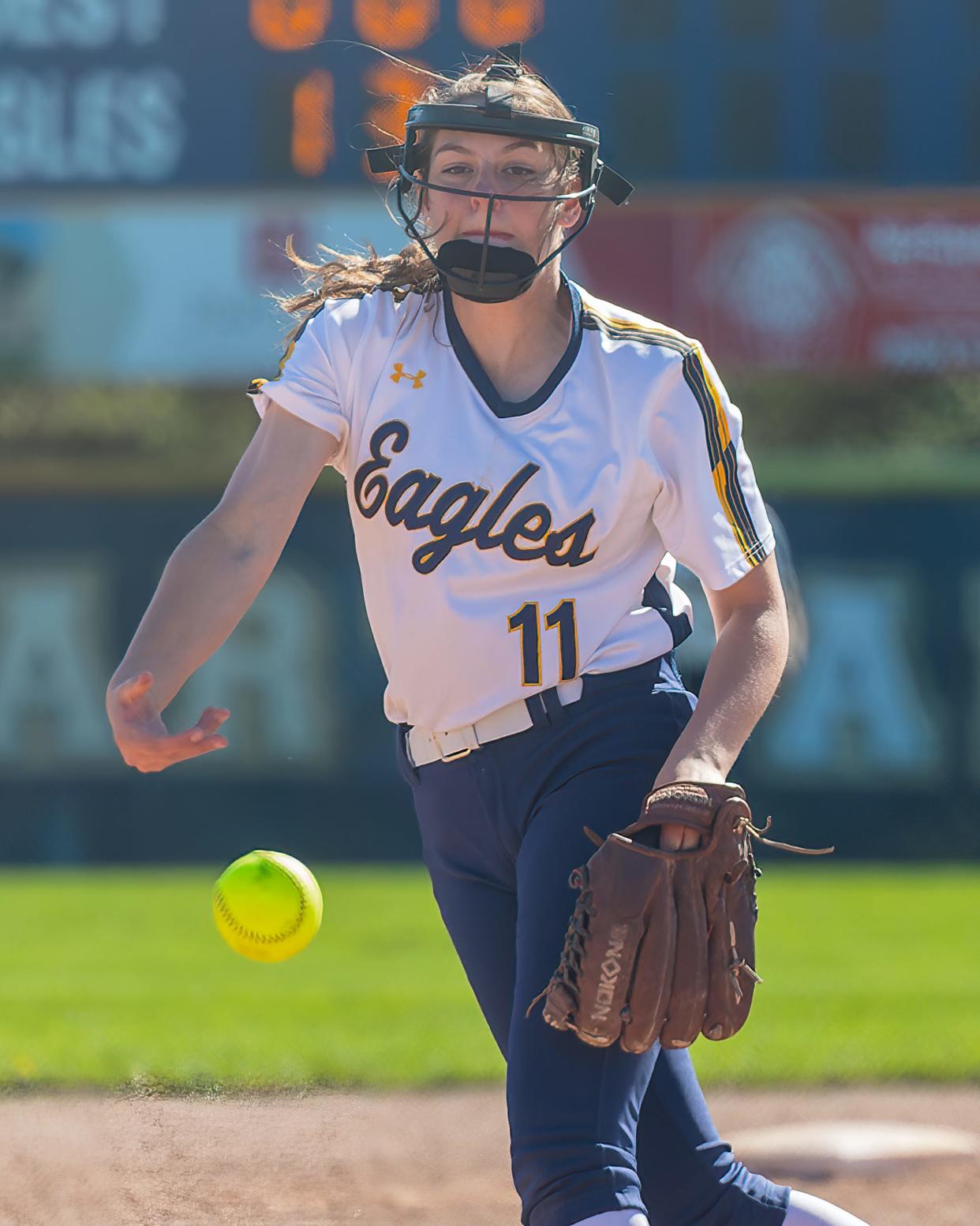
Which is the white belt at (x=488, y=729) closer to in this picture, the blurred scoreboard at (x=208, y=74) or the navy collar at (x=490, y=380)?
the navy collar at (x=490, y=380)

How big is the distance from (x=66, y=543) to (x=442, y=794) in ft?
26.2

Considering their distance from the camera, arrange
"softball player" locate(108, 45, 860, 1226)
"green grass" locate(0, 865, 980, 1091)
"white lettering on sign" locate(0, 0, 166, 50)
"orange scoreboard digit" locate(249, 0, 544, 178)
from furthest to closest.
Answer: "white lettering on sign" locate(0, 0, 166, 50) → "orange scoreboard digit" locate(249, 0, 544, 178) → "green grass" locate(0, 865, 980, 1091) → "softball player" locate(108, 45, 860, 1226)

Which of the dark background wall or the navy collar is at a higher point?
the navy collar

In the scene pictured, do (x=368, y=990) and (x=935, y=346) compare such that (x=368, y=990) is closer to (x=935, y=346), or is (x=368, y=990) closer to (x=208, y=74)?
(x=208, y=74)

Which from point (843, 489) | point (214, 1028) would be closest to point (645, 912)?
point (214, 1028)

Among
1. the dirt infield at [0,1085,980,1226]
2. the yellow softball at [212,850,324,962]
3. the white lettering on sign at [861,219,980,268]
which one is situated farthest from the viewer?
the white lettering on sign at [861,219,980,268]

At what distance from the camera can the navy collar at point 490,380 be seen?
2281mm

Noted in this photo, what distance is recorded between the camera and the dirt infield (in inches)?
138

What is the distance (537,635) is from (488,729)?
0.46ft

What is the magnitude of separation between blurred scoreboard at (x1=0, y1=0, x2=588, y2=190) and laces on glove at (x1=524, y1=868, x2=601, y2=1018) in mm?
8102

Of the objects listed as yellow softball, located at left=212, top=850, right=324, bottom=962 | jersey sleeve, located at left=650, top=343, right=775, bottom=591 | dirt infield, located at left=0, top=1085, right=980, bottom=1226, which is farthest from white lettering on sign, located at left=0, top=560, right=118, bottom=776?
jersey sleeve, located at left=650, top=343, right=775, bottom=591

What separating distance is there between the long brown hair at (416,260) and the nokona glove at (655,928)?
81 centimetres

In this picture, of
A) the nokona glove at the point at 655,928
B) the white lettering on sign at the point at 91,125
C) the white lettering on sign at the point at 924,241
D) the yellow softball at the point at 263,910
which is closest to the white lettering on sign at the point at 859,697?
the white lettering on sign at the point at 924,241

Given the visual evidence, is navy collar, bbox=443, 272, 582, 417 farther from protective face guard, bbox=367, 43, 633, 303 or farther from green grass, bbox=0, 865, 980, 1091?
green grass, bbox=0, 865, 980, 1091
